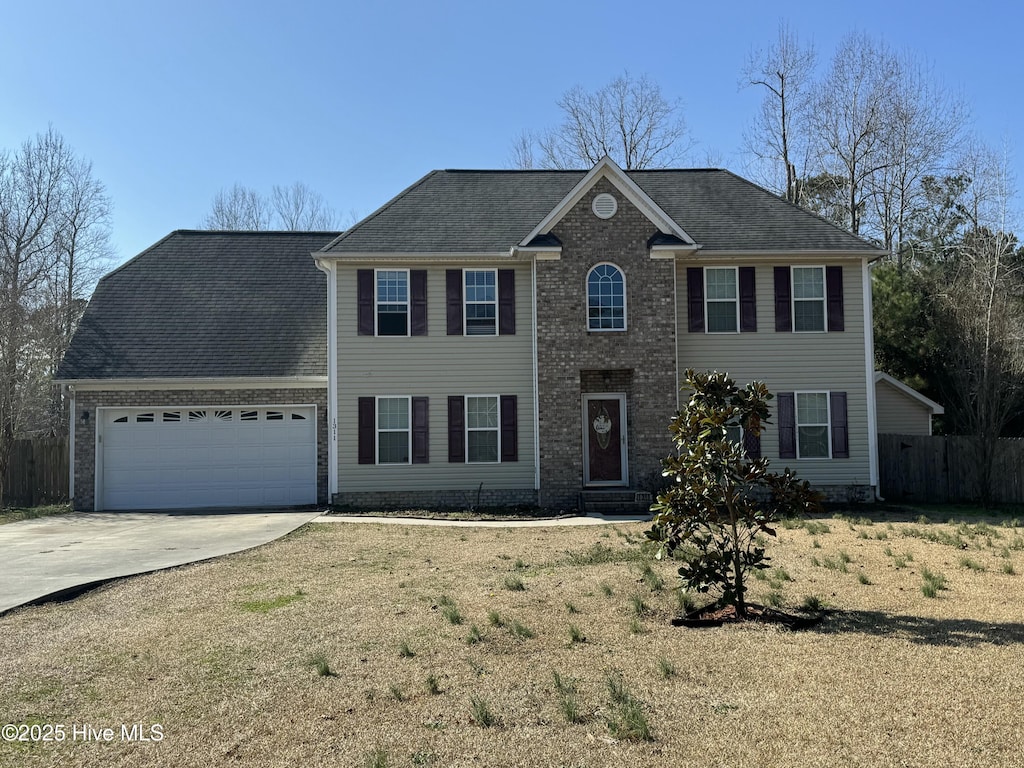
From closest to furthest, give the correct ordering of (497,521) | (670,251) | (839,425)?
(497,521)
(670,251)
(839,425)

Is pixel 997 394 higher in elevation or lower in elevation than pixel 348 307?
lower

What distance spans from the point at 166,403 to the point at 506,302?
323 inches

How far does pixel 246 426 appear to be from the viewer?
Result: 18.4 m

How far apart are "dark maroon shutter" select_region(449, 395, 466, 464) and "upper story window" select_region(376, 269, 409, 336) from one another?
6.42ft

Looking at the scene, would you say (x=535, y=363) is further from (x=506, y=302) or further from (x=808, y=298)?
(x=808, y=298)

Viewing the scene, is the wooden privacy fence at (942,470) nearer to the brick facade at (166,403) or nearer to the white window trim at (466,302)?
the white window trim at (466,302)

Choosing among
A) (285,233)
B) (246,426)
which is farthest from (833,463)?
(285,233)

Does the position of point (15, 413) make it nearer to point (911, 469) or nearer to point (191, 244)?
point (191, 244)

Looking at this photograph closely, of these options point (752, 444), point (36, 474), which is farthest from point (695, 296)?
point (36, 474)

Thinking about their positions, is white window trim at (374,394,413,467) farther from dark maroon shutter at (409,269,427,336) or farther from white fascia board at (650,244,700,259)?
white fascia board at (650,244,700,259)

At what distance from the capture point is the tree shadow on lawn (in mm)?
6625

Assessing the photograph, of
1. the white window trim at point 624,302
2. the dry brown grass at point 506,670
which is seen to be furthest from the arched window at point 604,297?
the dry brown grass at point 506,670

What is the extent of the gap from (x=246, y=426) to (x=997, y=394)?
17.5 m

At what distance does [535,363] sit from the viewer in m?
17.2
